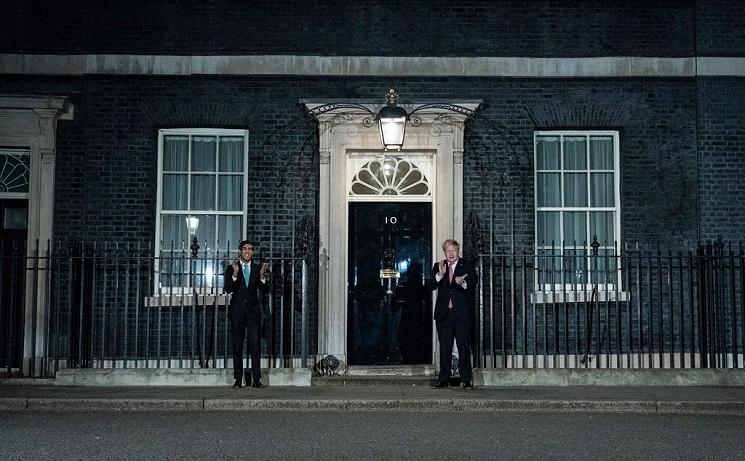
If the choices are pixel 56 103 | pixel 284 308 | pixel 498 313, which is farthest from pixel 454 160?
pixel 56 103

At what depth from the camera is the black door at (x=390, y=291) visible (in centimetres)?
1270

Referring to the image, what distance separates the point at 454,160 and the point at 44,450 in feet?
23.5

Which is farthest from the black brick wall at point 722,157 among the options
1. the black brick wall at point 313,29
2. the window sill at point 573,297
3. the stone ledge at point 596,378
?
the stone ledge at point 596,378

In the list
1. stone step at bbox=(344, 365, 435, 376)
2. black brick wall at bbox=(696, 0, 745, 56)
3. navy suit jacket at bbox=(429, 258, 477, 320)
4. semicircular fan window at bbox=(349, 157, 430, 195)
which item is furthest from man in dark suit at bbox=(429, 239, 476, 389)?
black brick wall at bbox=(696, 0, 745, 56)

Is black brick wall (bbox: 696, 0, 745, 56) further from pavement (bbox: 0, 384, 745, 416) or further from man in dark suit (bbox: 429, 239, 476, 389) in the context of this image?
pavement (bbox: 0, 384, 745, 416)

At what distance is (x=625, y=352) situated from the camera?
495 inches

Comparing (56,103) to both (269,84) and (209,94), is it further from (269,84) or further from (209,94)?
(269,84)

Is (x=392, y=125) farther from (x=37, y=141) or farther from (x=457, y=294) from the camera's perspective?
(x=37, y=141)

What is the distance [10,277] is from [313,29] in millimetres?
5377

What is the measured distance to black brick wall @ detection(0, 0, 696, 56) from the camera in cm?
1297

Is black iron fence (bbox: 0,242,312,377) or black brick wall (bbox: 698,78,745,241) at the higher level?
black brick wall (bbox: 698,78,745,241)

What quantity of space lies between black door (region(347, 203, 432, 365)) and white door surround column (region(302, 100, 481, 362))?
25 cm

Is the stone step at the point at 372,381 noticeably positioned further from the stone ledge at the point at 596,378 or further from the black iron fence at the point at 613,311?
the black iron fence at the point at 613,311

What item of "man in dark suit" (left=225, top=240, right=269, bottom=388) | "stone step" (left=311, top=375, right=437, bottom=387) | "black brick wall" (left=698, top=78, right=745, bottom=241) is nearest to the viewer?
"man in dark suit" (left=225, top=240, right=269, bottom=388)
